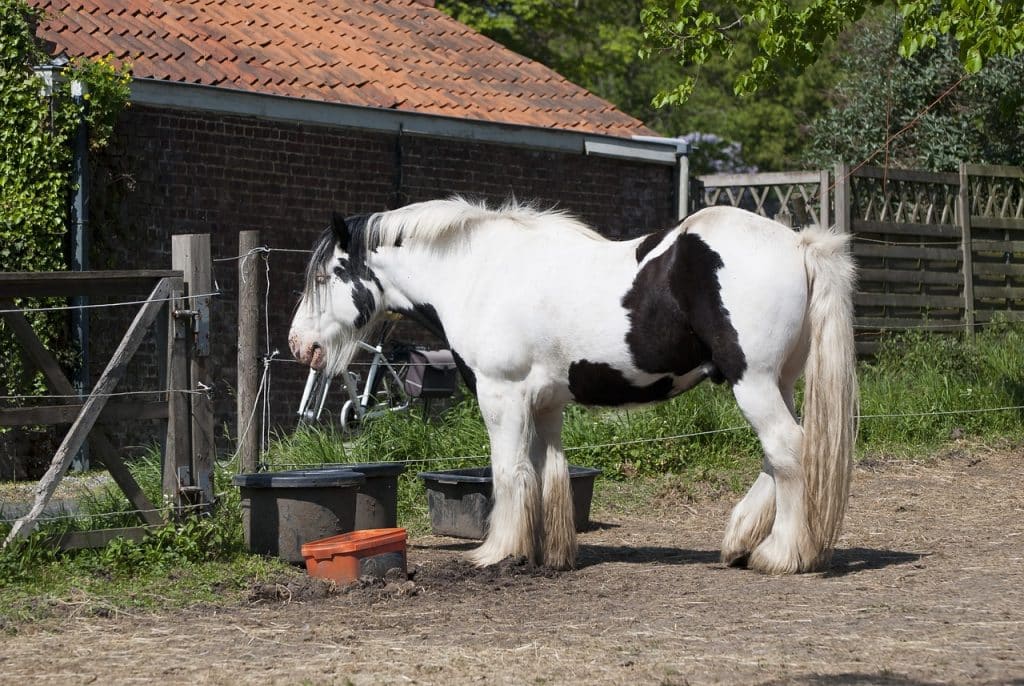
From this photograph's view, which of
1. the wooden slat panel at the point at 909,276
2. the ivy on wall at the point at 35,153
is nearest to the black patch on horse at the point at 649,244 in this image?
the ivy on wall at the point at 35,153

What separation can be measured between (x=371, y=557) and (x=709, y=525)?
107 inches

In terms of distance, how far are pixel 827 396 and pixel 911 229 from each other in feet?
20.7

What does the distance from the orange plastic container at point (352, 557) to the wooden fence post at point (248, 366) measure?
1.52m

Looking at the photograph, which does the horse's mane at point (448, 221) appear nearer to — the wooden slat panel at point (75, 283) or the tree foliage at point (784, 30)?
the wooden slat panel at point (75, 283)

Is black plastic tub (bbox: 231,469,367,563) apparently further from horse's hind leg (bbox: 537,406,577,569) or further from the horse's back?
the horse's back

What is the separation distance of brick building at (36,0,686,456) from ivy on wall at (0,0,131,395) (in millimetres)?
345

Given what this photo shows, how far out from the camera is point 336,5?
47.6 ft

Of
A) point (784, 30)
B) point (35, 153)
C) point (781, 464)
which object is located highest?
point (784, 30)

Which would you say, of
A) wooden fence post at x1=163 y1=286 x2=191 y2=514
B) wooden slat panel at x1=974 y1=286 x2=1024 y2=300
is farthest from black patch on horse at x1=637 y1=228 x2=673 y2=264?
wooden slat panel at x1=974 y1=286 x2=1024 y2=300

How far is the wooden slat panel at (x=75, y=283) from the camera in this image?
21.5 ft

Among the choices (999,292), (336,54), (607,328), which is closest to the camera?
(607,328)

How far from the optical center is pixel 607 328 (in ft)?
21.4

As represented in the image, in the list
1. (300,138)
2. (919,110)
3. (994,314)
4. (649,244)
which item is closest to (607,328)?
(649,244)

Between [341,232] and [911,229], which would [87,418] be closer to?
[341,232]
